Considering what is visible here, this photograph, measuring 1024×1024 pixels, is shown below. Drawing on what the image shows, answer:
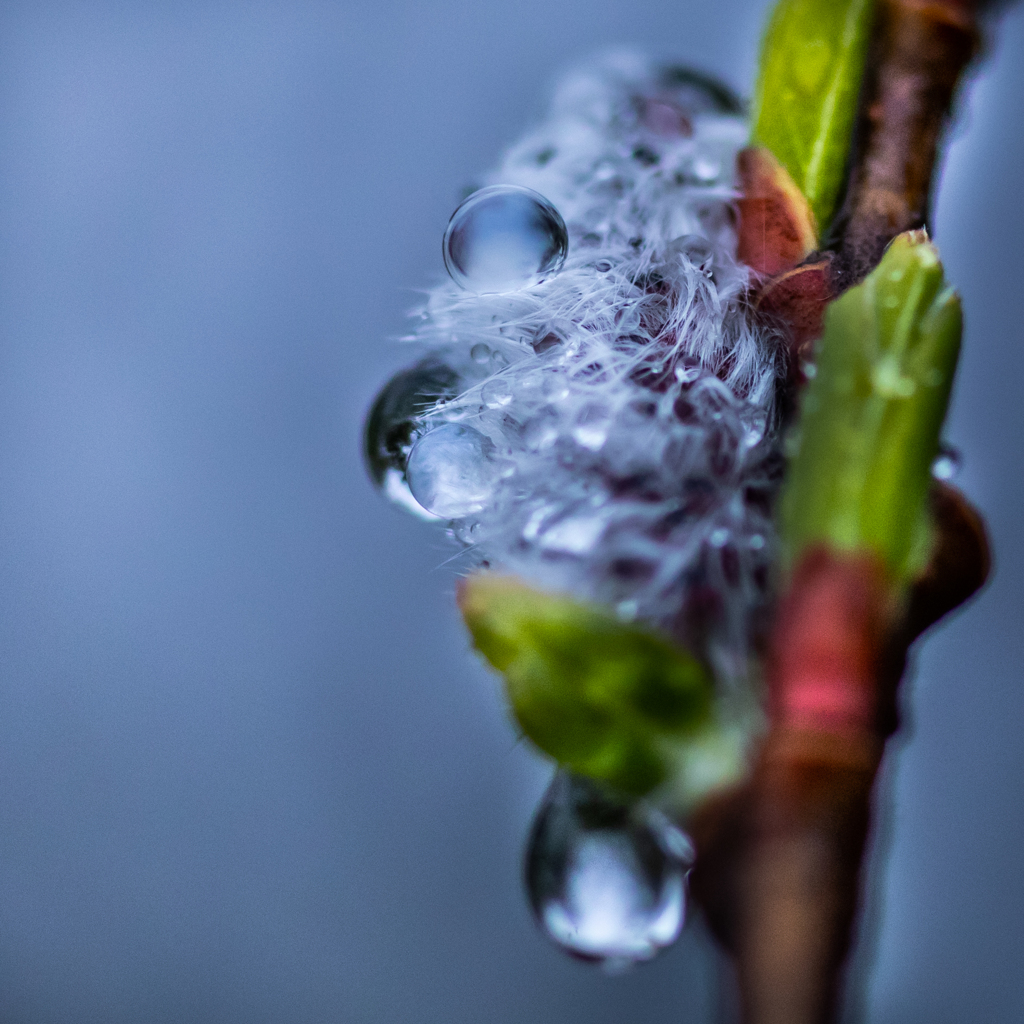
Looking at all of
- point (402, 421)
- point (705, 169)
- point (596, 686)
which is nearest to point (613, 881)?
point (596, 686)

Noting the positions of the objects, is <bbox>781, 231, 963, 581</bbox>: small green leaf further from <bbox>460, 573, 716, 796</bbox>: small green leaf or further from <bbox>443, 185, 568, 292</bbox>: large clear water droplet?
<bbox>443, 185, 568, 292</bbox>: large clear water droplet

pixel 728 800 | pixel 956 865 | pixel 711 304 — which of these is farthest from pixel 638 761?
pixel 956 865

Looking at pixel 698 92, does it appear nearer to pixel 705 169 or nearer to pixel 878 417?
pixel 705 169

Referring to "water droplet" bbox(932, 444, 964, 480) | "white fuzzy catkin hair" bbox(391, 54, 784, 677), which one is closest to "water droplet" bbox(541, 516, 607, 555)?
"white fuzzy catkin hair" bbox(391, 54, 784, 677)

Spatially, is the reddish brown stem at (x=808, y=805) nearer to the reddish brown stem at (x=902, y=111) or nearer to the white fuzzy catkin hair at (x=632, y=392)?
the white fuzzy catkin hair at (x=632, y=392)

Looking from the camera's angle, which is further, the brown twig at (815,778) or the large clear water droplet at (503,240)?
the large clear water droplet at (503,240)

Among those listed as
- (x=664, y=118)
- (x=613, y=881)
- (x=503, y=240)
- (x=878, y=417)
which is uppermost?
(x=664, y=118)

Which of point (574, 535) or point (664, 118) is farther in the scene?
point (664, 118)

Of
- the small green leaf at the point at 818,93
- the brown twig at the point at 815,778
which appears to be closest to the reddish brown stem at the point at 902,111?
the small green leaf at the point at 818,93
